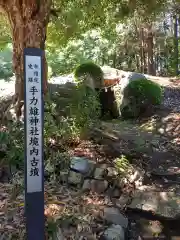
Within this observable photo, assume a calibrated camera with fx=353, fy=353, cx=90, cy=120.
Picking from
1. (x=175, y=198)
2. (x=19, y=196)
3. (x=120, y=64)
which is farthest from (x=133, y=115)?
(x=120, y=64)

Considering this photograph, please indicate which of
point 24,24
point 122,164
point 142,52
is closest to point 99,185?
point 122,164

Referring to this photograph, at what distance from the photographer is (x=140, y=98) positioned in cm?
953

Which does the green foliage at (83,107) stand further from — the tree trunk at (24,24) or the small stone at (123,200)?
the small stone at (123,200)

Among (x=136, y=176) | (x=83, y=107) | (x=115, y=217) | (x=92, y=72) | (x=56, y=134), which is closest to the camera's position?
(x=115, y=217)

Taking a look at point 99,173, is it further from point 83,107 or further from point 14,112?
point 14,112

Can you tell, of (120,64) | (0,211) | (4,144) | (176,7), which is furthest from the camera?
(120,64)

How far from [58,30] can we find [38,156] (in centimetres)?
744

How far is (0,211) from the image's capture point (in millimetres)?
3723

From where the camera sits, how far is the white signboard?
2898 mm

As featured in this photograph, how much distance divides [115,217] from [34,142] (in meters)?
1.56

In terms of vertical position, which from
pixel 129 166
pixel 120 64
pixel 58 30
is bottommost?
pixel 129 166

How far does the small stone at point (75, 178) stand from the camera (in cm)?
462

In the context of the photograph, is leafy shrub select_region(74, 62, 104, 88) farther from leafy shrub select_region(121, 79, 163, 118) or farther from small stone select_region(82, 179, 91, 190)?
small stone select_region(82, 179, 91, 190)

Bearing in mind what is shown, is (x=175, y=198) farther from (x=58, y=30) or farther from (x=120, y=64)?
(x=120, y=64)
